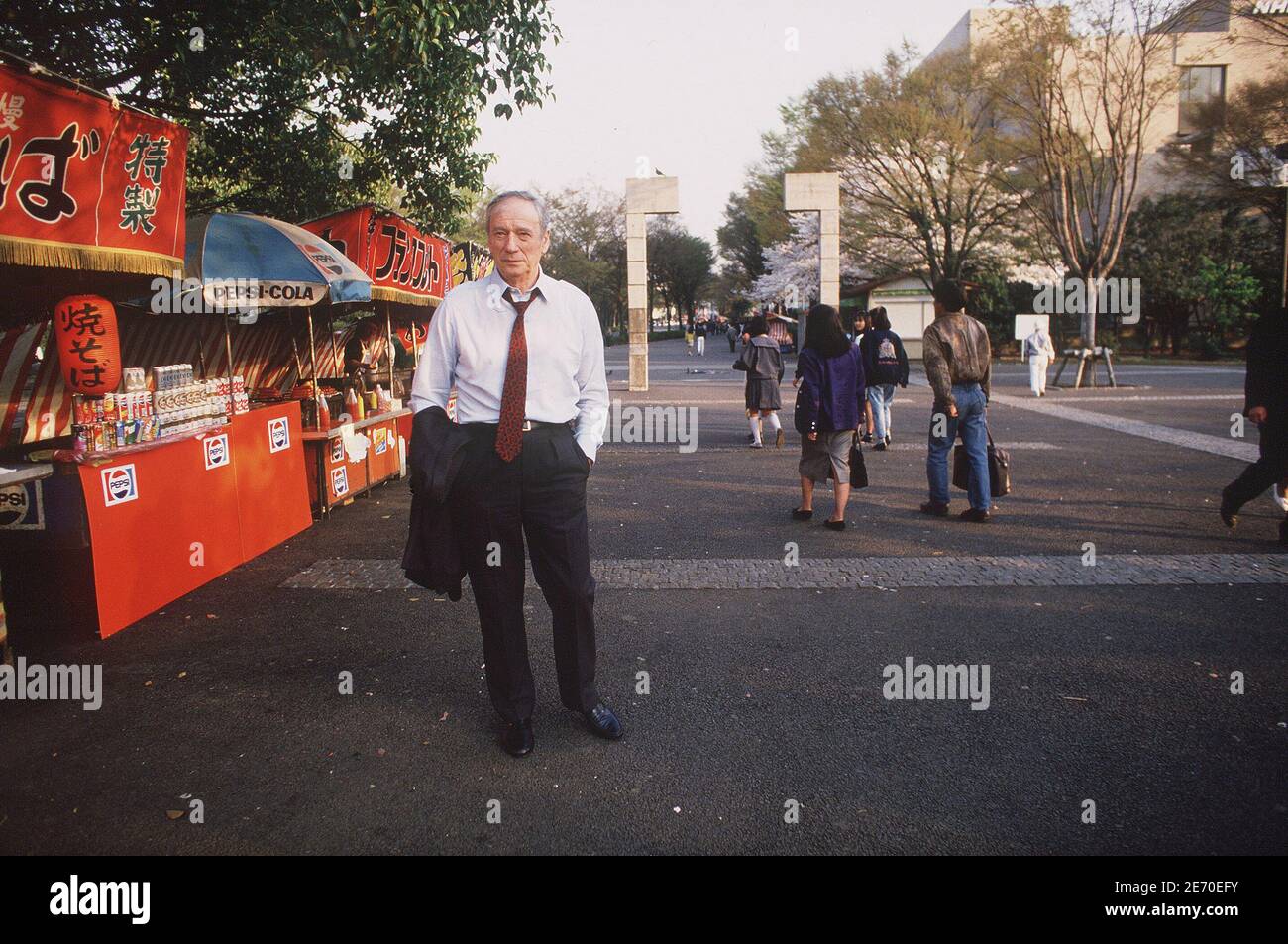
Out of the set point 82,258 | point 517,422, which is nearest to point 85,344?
point 82,258

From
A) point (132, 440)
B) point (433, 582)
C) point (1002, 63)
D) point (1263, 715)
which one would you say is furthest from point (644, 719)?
point (1002, 63)

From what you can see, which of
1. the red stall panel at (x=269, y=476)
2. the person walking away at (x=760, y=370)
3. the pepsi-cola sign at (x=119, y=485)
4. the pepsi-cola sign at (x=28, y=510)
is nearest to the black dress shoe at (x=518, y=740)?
the pepsi-cola sign at (x=119, y=485)

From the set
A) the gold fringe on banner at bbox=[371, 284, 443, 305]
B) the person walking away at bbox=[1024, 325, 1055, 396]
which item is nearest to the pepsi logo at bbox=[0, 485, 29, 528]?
the gold fringe on banner at bbox=[371, 284, 443, 305]

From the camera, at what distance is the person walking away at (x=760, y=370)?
12.1 metres

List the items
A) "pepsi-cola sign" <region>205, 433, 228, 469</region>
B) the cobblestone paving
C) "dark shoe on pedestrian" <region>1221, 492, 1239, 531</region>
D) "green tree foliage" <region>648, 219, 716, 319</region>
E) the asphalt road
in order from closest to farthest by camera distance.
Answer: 1. the asphalt road
2. the cobblestone paving
3. "pepsi-cola sign" <region>205, 433, 228, 469</region>
4. "dark shoe on pedestrian" <region>1221, 492, 1239, 531</region>
5. "green tree foliage" <region>648, 219, 716, 319</region>

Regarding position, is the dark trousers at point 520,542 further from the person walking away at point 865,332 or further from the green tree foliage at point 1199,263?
the green tree foliage at point 1199,263

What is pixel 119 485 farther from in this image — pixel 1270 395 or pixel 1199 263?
pixel 1199 263

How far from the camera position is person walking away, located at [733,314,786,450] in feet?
39.7

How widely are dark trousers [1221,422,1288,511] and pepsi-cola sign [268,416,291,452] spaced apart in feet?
24.7

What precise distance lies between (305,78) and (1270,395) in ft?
33.7

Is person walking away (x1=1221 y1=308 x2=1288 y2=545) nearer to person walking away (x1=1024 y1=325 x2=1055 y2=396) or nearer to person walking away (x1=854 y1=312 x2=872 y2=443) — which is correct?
person walking away (x1=854 y1=312 x2=872 y2=443)

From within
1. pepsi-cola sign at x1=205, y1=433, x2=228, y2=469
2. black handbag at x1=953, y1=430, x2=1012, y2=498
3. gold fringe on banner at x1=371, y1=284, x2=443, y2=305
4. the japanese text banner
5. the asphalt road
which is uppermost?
the japanese text banner

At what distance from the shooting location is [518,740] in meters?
3.60
